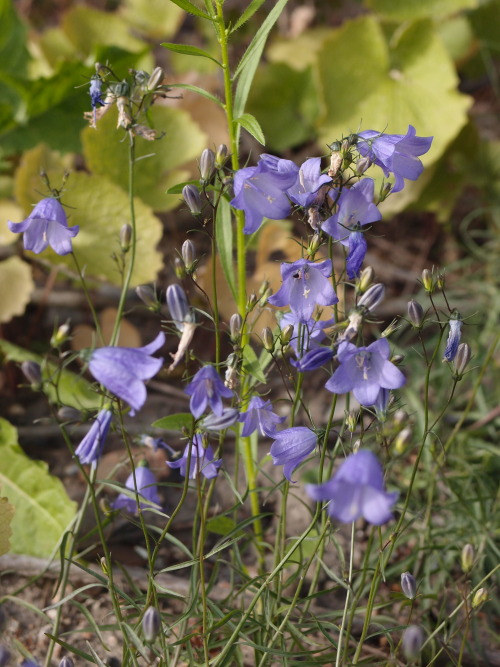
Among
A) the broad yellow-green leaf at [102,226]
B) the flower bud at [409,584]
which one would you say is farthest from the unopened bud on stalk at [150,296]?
the broad yellow-green leaf at [102,226]

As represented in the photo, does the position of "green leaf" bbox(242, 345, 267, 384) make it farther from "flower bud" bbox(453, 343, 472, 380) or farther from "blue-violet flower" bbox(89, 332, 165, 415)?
"flower bud" bbox(453, 343, 472, 380)

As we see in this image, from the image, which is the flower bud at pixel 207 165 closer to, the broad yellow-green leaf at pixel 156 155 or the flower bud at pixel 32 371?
the flower bud at pixel 32 371

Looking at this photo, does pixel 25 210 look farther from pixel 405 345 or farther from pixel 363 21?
pixel 363 21

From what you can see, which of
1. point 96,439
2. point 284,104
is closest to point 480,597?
point 96,439

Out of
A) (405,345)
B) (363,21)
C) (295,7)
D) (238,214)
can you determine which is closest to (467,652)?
(238,214)

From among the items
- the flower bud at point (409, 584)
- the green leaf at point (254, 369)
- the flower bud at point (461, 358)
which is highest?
the flower bud at point (461, 358)

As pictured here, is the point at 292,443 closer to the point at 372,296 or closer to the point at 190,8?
the point at 372,296
